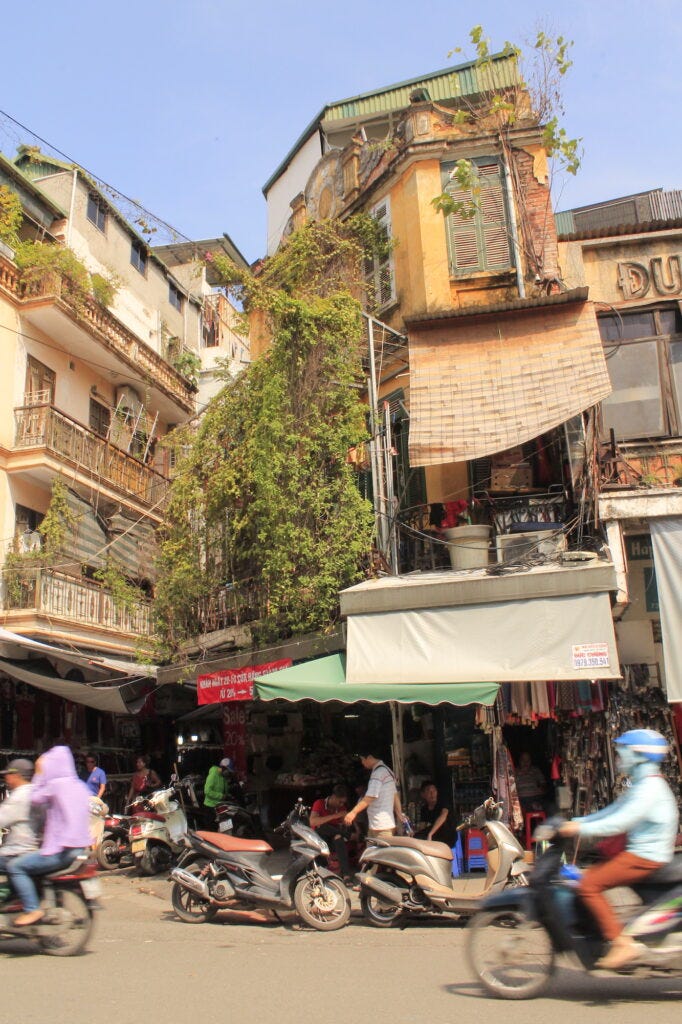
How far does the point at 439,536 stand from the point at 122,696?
24.5 feet

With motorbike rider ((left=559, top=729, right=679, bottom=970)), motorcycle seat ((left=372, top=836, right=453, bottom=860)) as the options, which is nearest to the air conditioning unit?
motorcycle seat ((left=372, top=836, right=453, bottom=860))

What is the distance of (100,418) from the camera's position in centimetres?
2138

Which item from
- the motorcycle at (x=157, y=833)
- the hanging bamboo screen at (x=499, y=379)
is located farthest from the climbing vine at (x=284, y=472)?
the motorcycle at (x=157, y=833)

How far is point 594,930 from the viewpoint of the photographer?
480cm

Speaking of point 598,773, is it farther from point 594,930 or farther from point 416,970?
point 594,930

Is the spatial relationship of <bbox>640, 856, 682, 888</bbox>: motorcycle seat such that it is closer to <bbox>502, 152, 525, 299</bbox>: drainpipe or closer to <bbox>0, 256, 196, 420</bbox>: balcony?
<bbox>502, 152, 525, 299</bbox>: drainpipe

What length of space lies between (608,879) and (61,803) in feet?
13.4

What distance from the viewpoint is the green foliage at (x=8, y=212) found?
17609mm

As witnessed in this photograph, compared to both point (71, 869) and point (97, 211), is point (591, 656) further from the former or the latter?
point (97, 211)

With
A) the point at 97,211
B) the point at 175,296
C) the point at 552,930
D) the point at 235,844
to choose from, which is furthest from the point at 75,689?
the point at 175,296

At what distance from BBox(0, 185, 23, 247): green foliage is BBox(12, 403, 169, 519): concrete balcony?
151 inches

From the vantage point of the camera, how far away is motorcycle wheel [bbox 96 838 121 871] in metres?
12.6

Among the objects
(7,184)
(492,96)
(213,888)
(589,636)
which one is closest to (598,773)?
(589,636)

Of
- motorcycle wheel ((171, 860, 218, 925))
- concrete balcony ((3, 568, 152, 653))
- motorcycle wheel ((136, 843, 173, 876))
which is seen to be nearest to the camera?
motorcycle wheel ((171, 860, 218, 925))
